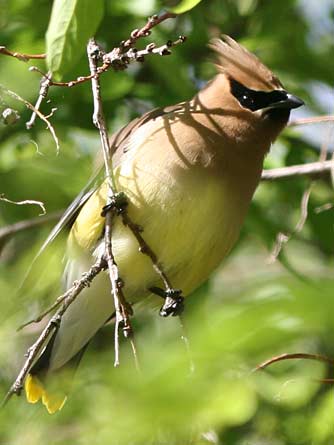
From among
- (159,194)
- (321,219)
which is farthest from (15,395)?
(321,219)

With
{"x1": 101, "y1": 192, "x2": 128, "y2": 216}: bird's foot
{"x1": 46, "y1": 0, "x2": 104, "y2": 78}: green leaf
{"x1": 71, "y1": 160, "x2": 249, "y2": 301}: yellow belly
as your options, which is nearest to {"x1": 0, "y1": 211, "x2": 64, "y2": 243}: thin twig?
{"x1": 71, "y1": 160, "x2": 249, "y2": 301}: yellow belly

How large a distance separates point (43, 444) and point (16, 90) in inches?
75.5

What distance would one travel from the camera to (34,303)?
2445 millimetres

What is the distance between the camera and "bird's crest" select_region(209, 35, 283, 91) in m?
3.18

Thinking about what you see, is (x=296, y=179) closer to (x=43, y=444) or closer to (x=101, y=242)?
(x=101, y=242)

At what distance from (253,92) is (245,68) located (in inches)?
3.4

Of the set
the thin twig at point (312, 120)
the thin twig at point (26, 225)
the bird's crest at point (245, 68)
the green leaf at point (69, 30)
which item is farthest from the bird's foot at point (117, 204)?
the green leaf at point (69, 30)

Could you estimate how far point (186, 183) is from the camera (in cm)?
288

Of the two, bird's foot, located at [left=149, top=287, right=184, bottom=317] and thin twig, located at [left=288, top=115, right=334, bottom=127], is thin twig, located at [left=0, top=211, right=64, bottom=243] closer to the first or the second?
bird's foot, located at [left=149, top=287, right=184, bottom=317]

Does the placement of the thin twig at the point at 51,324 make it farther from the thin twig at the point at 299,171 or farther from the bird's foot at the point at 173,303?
the thin twig at the point at 299,171

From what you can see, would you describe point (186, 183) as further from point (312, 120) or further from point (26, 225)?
point (26, 225)

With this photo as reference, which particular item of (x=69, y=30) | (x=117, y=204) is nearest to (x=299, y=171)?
(x=117, y=204)

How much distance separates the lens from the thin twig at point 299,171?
11.6 feet

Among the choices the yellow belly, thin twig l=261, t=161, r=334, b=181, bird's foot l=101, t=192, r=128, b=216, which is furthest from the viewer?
thin twig l=261, t=161, r=334, b=181
